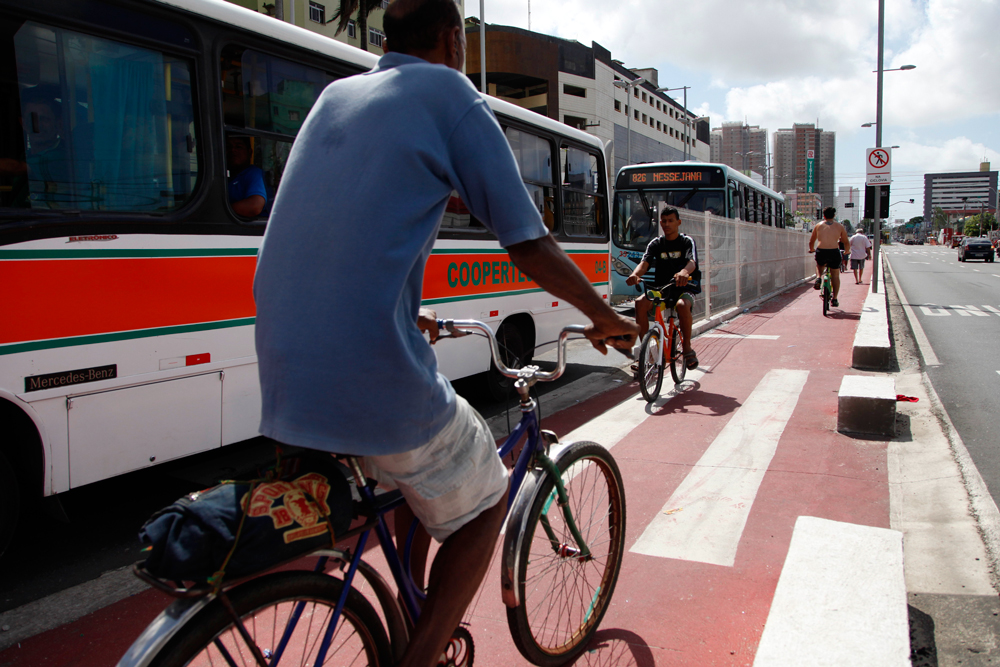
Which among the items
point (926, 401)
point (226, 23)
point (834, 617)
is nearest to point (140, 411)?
point (226, 23)

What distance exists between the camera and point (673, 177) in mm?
16625

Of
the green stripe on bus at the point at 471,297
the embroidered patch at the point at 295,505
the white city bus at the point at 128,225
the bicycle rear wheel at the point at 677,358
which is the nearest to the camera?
the embroidered patch at the point at 295,505

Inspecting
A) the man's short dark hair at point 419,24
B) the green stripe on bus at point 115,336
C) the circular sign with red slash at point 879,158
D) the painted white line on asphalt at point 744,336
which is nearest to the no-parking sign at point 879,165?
the circular sign with red slash at point 879,158

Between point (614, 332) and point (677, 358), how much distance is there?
583cm

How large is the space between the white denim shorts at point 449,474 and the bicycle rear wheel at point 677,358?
5899 mm

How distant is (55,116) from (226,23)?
1244 mm

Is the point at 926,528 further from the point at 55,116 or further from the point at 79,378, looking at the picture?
the point at 55,116

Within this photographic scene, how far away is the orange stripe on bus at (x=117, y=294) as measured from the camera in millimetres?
3371

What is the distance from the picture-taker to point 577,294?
70.4 inches

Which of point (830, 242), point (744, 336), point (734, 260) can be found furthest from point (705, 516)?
point (734, 260)

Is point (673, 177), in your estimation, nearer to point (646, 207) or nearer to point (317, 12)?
point (646, 207)

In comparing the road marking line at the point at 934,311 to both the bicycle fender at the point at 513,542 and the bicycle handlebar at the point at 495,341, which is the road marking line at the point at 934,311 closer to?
the bicycle handlebar at the point at 495,341

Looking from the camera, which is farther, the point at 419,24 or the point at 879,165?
the point at 879,165

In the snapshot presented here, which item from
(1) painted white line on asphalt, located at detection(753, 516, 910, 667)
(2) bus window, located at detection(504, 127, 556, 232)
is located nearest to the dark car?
(2) bus window, located at detection(504, 127, 556, 232)
